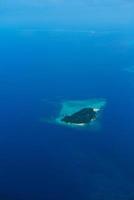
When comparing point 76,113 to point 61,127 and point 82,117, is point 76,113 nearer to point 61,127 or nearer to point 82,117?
point 82,117

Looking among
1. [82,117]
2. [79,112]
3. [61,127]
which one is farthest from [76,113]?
[61,127]

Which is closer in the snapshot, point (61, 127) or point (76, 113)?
point (61, 127)

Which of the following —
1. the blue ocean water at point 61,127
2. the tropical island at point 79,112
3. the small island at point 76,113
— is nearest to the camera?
the blue ocean water at point 61,127

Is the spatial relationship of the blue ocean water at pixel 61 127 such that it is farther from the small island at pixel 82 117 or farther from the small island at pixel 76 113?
the small island at pixel 82 117

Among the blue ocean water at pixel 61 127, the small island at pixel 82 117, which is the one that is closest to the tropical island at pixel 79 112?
the small island at pixel 82 117

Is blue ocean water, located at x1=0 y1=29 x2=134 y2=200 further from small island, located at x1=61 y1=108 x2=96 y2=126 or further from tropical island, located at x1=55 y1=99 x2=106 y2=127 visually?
small island, located at x1=61 y1=108 x2=96 y2=126

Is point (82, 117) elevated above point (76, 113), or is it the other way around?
point (76, 113)

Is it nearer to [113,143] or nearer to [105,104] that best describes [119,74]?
[105,104]

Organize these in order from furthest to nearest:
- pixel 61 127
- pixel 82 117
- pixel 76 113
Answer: pixel 76 113 → pixel 82 117 → pixel 61 127

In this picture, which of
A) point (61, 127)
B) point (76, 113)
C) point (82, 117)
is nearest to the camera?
point (61, 127)
